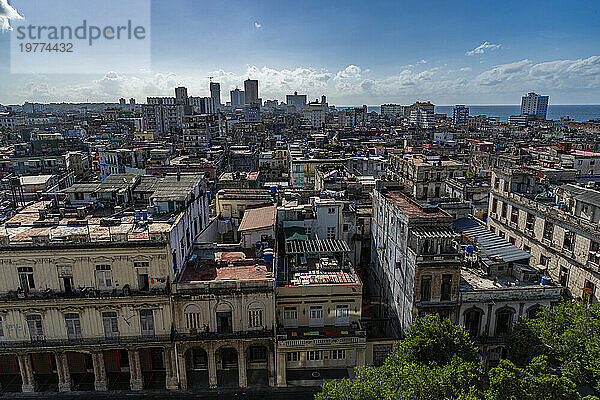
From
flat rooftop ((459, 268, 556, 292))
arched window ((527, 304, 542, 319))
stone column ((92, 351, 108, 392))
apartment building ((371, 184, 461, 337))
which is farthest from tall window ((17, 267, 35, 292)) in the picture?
arched window ((527, 304, 542, 319))

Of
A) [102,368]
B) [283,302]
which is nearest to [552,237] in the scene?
[283,302]

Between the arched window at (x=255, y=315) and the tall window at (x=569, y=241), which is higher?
the tall window at (x=569, y=241)

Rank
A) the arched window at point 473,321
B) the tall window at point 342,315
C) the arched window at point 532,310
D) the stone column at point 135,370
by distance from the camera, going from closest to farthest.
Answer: the stone column at point 135,370 → the arched window at point 473,321 → the arched window at point 532,310 → the tall window at point 342,315

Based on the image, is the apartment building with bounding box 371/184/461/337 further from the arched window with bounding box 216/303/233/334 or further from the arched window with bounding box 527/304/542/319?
the arched window with bounding box 216/303/233/334

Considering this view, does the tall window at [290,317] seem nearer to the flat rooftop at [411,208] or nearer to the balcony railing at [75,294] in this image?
the balcony railing at [75,294]

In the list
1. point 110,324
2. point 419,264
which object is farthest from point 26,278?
point 419,264

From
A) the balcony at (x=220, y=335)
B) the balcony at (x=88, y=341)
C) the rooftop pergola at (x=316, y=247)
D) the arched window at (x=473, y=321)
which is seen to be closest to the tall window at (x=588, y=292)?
the arched window at (x=473, y=321)
